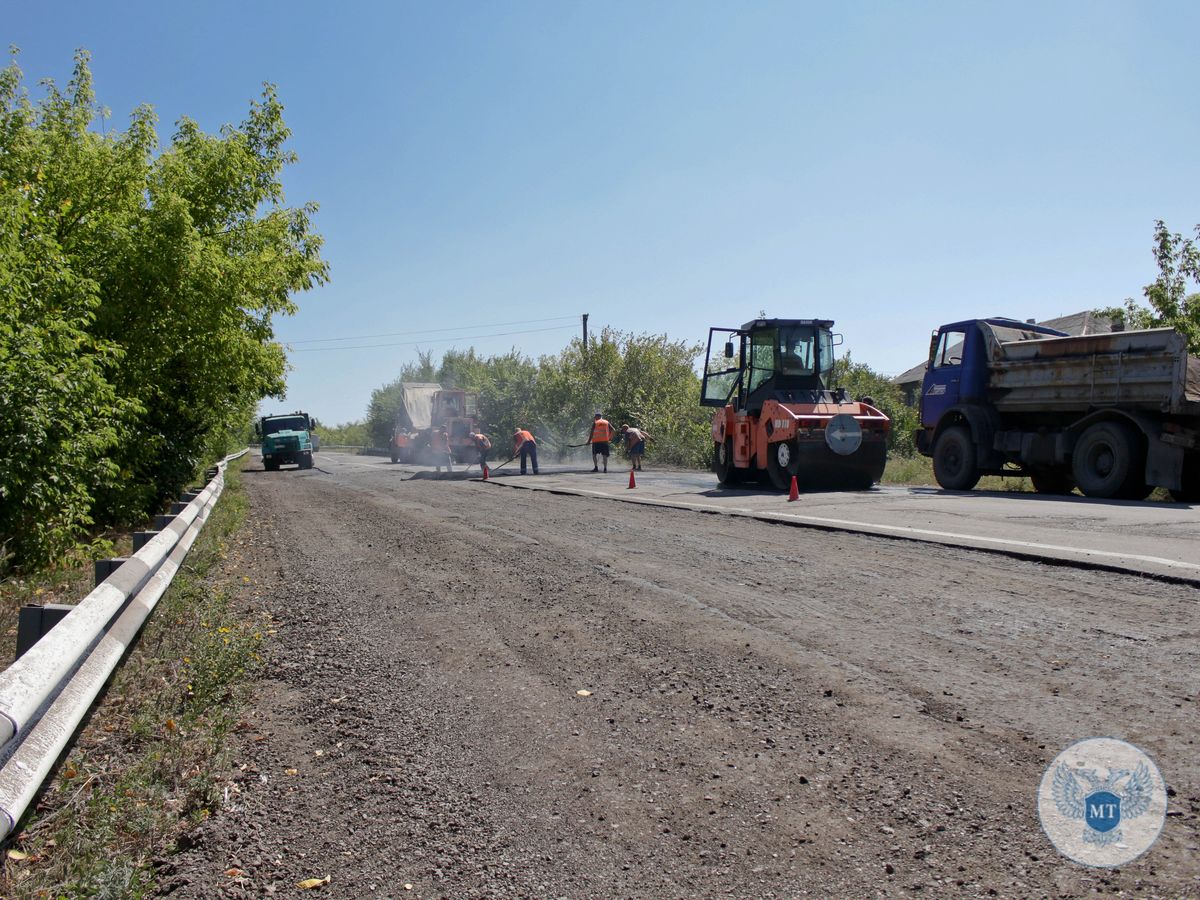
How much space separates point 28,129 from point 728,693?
1472 centimetres

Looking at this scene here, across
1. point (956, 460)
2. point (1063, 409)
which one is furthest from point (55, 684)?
A: point (956, 460)

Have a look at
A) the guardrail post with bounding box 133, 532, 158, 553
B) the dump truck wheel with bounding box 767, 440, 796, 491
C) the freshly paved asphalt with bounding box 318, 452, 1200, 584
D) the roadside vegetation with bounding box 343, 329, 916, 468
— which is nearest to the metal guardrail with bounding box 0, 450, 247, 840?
the guardrail post with bounding box 133, 532, 158, 553

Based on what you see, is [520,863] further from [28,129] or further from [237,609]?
[28,129]

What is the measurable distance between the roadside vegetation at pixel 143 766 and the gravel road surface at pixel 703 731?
0.15m

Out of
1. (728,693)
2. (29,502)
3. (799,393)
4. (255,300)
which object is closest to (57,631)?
(728,693)

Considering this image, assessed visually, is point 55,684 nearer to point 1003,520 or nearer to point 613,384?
point 1003,520

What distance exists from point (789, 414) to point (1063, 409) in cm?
458

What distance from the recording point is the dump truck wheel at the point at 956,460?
649 inches

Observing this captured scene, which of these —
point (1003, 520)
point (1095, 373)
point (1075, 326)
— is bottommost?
point (1003, 520)

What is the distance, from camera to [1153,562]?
675 centimetres

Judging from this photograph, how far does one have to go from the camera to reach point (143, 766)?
3656 mm

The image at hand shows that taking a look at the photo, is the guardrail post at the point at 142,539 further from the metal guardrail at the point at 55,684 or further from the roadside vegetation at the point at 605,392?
the roadside vegetation at the point at 605,392

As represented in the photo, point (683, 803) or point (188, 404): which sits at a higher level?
point (188, 404)

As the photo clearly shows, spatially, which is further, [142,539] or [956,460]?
[956,460]
